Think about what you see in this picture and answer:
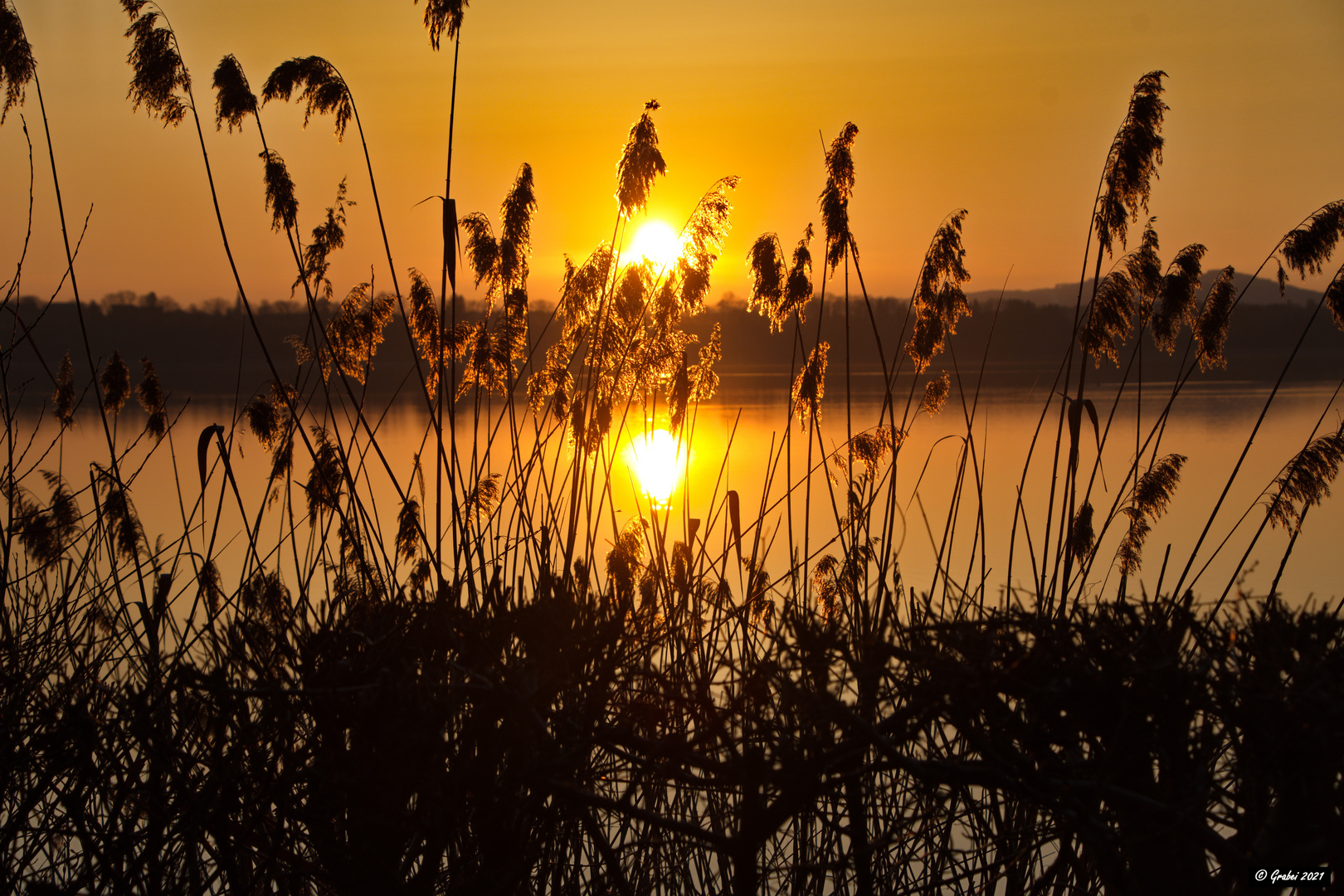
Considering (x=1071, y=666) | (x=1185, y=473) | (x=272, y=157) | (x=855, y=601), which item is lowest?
(x=1185, y=473)

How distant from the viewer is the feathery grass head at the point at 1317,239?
2.87m

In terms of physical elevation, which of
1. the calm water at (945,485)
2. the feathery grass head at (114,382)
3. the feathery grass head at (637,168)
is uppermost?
the feathery grass head at (637,168)

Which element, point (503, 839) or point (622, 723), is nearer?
point (503, 839)

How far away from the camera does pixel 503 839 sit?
4.00 ft

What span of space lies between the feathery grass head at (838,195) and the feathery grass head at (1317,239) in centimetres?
157

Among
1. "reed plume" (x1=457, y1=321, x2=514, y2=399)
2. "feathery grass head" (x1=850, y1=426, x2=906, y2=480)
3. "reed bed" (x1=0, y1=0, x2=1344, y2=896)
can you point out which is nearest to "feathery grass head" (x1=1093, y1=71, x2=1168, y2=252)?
"reed bed" (x1=0, y1=0, x2=1344, y2=896)

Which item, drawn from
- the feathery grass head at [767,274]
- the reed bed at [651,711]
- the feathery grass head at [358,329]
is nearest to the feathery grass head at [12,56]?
the reed bed at [651,711]

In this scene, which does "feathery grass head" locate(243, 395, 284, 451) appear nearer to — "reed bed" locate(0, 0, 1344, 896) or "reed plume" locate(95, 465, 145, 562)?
"reed bed" locate(0, 0, 1344, 896)

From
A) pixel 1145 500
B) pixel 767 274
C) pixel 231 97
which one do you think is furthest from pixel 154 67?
pixel 1145 500

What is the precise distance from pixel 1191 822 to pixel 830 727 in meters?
0.42

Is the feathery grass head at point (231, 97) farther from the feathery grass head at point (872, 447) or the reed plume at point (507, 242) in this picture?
the feathery grass head at point (872, 447)

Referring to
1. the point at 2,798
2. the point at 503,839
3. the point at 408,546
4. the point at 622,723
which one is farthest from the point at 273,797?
the point at 408,546

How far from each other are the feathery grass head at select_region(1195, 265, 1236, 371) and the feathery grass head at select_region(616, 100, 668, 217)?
203cm

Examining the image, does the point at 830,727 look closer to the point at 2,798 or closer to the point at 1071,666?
the point at 1071,666
